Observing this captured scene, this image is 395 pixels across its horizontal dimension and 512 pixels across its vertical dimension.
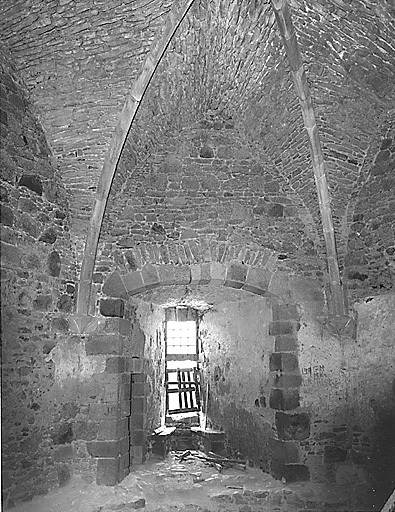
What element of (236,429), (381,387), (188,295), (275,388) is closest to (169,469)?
(236,429)

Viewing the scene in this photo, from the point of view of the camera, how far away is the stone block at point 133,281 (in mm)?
5977

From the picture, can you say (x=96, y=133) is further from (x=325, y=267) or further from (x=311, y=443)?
(x=311, y=443)

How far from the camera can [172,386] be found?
27.1 ft

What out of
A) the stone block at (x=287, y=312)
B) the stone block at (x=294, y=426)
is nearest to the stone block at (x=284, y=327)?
the stone block at (x=287, y=312)

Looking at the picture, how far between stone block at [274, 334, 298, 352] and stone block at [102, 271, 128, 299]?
1.91m

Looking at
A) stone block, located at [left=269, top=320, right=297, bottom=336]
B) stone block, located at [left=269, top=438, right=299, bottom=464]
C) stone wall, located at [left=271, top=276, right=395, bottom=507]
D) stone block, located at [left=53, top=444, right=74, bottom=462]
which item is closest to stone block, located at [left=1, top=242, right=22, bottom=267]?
stone block, located at [left=53, top=444, right=74, bottom=462]

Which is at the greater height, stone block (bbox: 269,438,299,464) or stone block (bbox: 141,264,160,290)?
stone block (bbox: 141,264,160,290)

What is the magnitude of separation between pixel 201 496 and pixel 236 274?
8.10 feet

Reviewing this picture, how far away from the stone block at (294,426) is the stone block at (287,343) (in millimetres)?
720

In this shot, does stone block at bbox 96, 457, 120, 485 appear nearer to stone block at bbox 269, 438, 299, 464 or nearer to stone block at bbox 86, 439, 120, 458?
stone block at bbox 86, 439, 120, 458

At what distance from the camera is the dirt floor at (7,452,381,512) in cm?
520

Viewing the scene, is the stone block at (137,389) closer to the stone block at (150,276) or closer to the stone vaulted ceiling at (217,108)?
the stone block at (150,276)

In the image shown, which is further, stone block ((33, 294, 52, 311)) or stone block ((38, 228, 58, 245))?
stone block ((38, 228, 58, 245))

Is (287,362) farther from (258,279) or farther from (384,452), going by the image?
(384,452)
